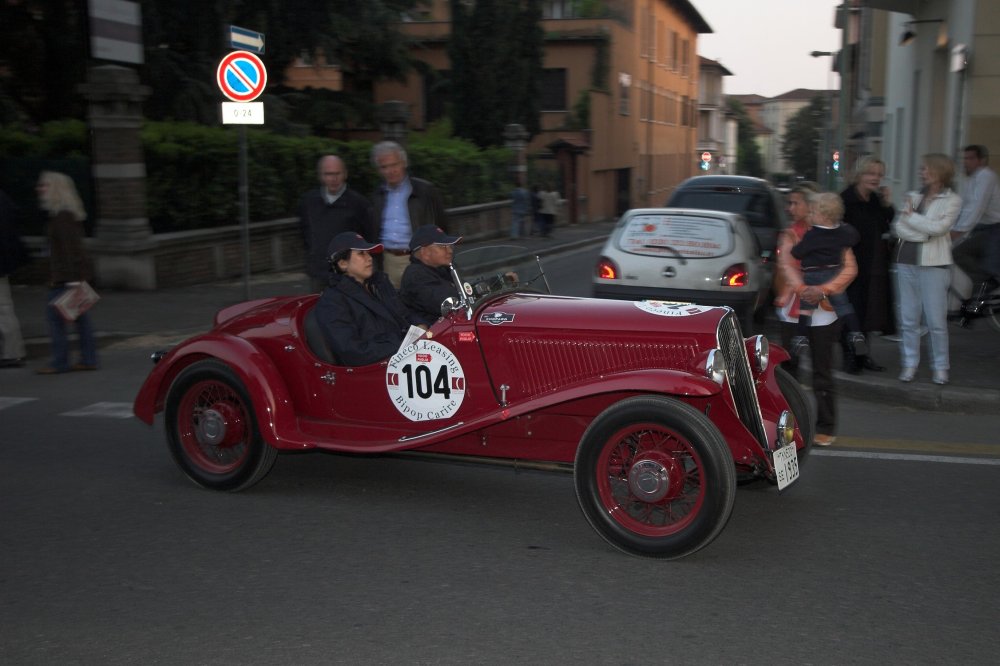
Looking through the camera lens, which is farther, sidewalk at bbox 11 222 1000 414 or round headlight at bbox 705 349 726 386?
sidewalk at bbox 11 222 1000 414

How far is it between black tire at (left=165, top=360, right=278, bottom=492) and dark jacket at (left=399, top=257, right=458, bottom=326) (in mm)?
1046

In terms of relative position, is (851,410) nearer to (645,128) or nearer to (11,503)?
(11,503)

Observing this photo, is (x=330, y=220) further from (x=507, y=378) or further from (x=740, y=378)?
(x=740, y=378)

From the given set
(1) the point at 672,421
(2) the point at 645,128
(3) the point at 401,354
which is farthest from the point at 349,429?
(2) the point at 645,128

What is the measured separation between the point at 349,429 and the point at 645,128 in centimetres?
4469

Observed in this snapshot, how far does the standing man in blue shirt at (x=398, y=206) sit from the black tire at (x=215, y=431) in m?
2.62

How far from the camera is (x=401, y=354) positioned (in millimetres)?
5312

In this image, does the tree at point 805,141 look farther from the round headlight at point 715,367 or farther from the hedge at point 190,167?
the round headlight at point 715,367

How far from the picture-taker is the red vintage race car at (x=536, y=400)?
4590 mm

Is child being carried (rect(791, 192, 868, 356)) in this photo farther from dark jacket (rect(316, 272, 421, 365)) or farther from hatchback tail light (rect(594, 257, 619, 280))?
hatchback tail light (rect(594, 257, 619, 280))

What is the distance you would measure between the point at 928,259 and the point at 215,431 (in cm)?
543

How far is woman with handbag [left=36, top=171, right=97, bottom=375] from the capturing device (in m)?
9.02

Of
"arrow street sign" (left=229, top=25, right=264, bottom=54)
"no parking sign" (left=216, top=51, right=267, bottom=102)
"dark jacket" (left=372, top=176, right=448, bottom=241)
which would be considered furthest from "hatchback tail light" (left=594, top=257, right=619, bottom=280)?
"arrow street sign" (left=229, top=25, right=264, bottom=54)

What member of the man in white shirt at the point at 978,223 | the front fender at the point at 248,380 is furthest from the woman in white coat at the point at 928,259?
the front fender at the point at 248,380
